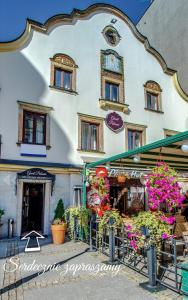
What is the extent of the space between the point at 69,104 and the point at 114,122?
2968mm

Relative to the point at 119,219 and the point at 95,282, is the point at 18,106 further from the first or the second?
the point at 95,282

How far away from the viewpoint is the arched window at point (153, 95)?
17.1m

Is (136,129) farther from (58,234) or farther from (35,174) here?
(58,234)

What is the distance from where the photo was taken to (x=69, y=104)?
13.9 meters

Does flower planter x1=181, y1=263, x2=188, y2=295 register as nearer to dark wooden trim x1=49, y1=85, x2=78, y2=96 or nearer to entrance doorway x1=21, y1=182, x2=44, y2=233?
entrance doorway x1=21, y1=182, x2=44, y2=233

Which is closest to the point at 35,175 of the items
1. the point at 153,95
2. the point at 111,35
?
the point at 153,95

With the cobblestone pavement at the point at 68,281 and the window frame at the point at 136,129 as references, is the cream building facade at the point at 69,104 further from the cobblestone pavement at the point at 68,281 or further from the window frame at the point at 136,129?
the cobblestone pavement at the point at 68,281

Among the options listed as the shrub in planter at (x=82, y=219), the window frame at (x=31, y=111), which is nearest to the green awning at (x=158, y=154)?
the shrub in planter at (x=82, y=219)

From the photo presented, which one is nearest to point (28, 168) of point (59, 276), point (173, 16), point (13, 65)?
point (13, 65)

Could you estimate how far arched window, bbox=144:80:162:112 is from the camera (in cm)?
1714

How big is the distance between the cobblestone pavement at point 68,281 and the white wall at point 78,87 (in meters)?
5.66

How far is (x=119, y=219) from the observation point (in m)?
7.75

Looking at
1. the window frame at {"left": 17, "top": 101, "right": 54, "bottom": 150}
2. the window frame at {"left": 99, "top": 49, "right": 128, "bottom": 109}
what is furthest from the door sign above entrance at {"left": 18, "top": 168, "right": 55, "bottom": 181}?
the window frame at {"left": 99, "top": 49, "right": 128, "bottom": 109}

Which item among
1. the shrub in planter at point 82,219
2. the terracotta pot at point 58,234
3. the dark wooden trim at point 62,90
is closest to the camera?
the shrub in planter at point 82,219
